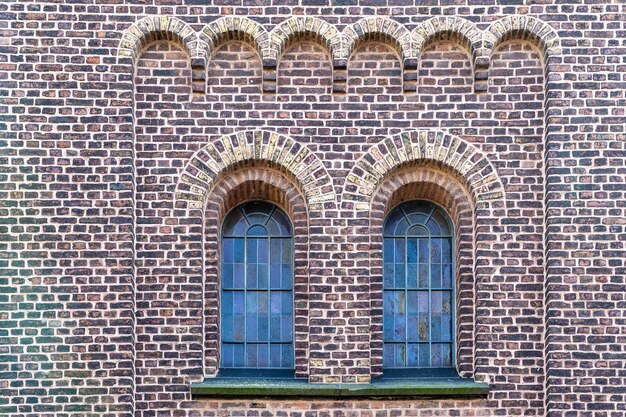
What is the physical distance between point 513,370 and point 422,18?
3544 millimetres

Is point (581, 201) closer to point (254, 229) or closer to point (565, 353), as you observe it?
point (565, 353)

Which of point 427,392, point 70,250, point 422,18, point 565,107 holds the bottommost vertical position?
point 427,392

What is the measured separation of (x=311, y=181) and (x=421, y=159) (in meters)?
1.09

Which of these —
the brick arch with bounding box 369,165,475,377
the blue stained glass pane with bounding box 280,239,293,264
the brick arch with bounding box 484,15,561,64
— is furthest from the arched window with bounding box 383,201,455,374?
the brick arch with bounding box 484,15,561,64

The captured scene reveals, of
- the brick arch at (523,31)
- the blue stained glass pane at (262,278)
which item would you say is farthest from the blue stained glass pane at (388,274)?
the brick arch at (523,31)

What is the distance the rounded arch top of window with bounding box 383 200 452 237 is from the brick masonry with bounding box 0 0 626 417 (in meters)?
0.12

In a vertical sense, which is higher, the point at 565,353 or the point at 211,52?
the point at 211,52

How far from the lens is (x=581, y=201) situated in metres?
12.2

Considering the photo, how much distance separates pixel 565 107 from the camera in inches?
488

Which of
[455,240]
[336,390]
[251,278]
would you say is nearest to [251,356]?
[251,278]

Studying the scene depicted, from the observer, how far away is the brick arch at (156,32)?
12.5 m

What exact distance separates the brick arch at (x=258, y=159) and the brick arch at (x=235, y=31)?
86 cm

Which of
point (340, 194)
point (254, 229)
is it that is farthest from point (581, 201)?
point (254, 229)

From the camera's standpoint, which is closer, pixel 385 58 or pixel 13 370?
pixel 13 370
